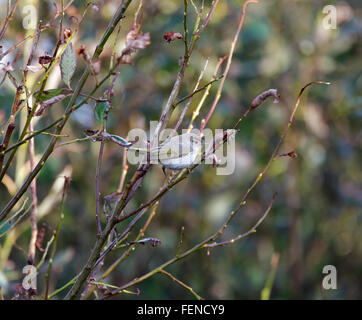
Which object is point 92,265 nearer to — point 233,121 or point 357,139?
point 233,121

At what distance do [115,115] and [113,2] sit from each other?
0.52 meters

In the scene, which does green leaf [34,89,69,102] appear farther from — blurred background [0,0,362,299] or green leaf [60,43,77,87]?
blurred background [0,0,362,299]

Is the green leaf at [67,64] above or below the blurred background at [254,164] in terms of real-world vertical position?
below

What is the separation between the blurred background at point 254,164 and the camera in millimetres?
2428

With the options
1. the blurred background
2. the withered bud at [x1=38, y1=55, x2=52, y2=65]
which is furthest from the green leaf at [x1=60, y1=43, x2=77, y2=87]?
the blurred background

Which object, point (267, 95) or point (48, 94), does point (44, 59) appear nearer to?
point (48, 94)

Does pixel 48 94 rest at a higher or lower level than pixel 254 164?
lower

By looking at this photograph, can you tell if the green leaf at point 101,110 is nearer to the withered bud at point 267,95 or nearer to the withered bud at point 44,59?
the withered bud at point 44,59

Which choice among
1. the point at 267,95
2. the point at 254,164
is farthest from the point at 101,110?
the point at 254,164

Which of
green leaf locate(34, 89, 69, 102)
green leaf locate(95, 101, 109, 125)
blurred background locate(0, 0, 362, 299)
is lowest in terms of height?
green leaf locate(95, 101, 109, 125)

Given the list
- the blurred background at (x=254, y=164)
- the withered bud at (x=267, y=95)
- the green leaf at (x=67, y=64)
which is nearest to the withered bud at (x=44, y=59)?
the green leaf at (x=67, y=64)

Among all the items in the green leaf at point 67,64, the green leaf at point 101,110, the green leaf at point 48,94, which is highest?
the green leaf at point 67,64

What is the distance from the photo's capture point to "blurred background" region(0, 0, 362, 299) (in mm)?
2428

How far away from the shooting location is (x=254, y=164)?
2688 mm
